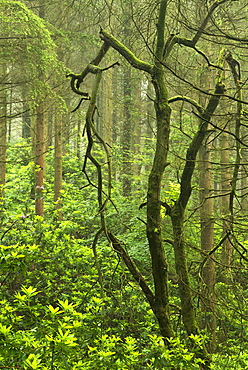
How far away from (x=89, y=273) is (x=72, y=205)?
10.8 ft

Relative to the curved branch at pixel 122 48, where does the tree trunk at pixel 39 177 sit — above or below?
below

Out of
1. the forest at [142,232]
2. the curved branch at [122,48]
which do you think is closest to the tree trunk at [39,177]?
the forest at [142,232]

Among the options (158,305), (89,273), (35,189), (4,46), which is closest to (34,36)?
(4,46)

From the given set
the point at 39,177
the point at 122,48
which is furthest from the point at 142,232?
the point at 122,48

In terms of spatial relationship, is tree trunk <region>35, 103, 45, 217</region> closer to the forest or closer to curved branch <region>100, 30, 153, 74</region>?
the forest

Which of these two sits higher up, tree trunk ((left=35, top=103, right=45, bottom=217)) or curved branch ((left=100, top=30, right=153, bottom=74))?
curved branch ((left=100, top=30, right=153, bottom=74))

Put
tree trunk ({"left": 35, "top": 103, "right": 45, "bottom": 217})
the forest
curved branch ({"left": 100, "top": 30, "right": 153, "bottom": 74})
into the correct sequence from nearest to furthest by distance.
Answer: the forest
curved branch ({"left": 100, "top": 30, "right": 153, "bottom": 74})
tree trunk ({"left": 35, "top": 103, "right": 45, "bottom": 217})

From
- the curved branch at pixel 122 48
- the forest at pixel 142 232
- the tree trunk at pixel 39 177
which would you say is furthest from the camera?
the tree trunk at pixel 39 177

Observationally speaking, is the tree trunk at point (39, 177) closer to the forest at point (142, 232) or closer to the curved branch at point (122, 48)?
Result: the forest at point (142, 232)

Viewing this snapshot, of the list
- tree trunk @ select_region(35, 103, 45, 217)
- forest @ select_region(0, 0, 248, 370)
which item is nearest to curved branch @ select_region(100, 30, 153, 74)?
forest @ select_region(0, 0, 248, 370)

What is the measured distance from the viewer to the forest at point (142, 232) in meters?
3.04

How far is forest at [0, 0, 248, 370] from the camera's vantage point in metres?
3.04

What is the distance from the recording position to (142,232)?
27.9 feet

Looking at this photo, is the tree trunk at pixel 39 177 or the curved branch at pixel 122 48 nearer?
the curved branch at pixel 122 48
